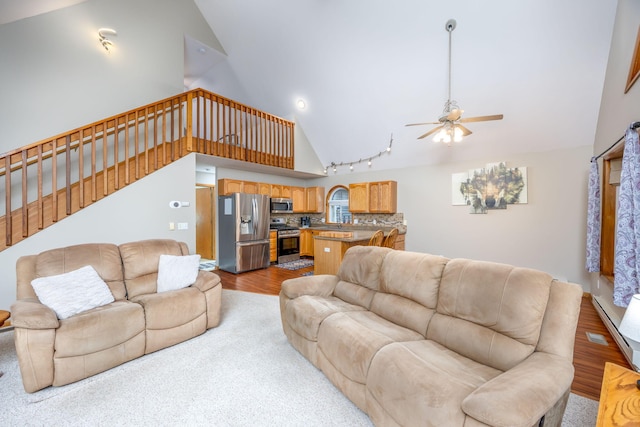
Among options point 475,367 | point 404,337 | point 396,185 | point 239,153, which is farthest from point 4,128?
point 396,185

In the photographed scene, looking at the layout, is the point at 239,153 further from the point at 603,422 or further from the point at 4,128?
the point at 603,422

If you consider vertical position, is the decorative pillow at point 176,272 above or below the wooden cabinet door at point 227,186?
below

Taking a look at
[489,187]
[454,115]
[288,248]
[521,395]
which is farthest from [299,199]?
[521,395]

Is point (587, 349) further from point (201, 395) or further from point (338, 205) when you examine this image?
point (338, 205)

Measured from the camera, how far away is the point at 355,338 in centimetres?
186

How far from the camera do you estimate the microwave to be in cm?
704

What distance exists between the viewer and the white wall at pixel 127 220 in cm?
309

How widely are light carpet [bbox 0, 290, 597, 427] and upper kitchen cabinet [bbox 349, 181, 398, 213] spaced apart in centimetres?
446

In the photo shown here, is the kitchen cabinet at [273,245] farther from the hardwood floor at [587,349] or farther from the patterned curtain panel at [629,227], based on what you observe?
the patterned curtain panel at [629,227]

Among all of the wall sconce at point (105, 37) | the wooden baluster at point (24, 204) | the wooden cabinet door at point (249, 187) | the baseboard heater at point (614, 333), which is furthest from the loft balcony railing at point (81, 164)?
the baseboard heater at point (614, 333)

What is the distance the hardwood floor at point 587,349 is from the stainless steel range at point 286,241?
5.54 feet

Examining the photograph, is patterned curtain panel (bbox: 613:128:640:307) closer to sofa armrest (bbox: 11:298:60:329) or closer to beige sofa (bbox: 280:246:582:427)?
beige sofa (bbox: 280:246:582:427)

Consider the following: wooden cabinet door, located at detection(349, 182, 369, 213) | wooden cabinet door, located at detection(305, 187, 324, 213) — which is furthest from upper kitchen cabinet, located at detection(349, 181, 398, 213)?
wooden cabinet door, located at detection(305, 187, 324, 213)

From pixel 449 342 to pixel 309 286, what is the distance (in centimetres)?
143
